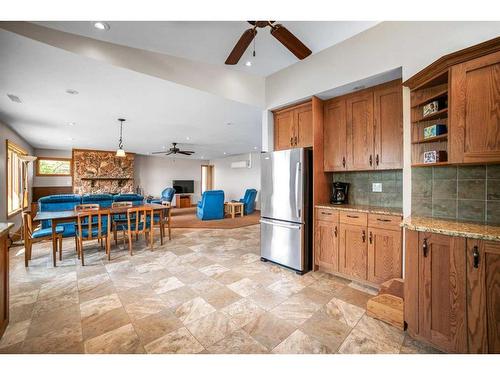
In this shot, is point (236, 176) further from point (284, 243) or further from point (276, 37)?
point (276, 37)

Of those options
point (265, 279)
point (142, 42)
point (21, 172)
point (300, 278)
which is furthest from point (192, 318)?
point (21, 172)

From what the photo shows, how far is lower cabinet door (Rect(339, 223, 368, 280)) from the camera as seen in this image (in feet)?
8.09

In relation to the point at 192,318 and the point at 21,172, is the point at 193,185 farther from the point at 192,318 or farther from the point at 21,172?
the point at 192,318

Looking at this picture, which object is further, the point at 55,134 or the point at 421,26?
the point at 55,134

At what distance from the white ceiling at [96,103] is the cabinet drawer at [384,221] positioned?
246 cm

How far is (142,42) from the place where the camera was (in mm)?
2424

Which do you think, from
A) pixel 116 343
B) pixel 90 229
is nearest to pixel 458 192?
pixel 116 343

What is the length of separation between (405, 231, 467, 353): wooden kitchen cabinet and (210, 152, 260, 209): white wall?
774 cm

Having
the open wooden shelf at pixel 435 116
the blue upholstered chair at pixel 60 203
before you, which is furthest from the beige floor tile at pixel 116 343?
Answer: the blue upholstered chair at pixel 60 203

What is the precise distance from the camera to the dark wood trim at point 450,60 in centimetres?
151

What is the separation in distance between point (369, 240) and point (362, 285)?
1.87 ft

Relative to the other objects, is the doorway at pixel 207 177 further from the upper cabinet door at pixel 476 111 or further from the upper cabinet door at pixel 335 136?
the upper cabinet door at pixel 476 111

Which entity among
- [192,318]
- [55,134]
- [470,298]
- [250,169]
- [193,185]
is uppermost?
[55,134]

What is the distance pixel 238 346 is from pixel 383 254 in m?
1.74
